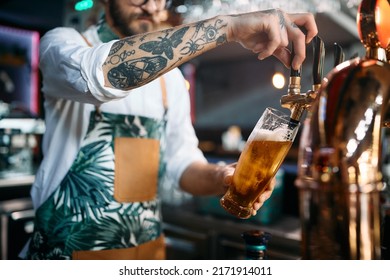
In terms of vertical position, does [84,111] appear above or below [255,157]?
above

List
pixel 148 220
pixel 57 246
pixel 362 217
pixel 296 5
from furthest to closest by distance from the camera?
pixel 148 220 → pixel 57 246 → pixel 296 5 → pixel 362 217

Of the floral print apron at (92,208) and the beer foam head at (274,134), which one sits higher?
the beer foam head at (274,134)

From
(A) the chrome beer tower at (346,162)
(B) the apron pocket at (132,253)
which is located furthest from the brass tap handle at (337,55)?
(B) the apron pocket at (132,253)

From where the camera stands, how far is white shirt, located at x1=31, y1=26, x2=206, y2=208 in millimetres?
752

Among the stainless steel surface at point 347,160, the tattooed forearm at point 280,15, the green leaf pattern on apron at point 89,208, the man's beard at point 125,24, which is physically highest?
the man's beard at point 125,24

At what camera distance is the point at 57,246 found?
1054 mm

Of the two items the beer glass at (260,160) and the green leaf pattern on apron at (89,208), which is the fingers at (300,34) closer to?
the beer glass at (260,160)

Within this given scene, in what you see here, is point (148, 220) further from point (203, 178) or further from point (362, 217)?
point (362, 217)

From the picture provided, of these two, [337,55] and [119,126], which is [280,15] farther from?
[119,126]

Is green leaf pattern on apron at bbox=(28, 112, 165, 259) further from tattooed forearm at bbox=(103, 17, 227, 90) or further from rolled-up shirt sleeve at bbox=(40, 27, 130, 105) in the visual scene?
tattooed forearm at bbox=(103, 17, 227, 90)

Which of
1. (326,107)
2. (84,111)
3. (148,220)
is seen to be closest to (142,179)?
(148,220)

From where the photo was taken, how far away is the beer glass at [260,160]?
0.70m
